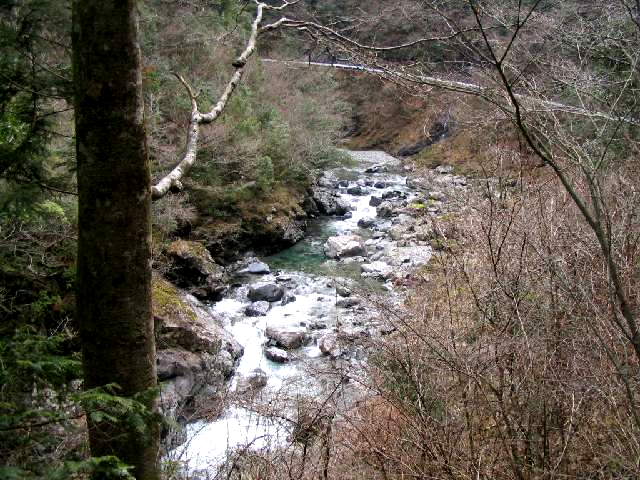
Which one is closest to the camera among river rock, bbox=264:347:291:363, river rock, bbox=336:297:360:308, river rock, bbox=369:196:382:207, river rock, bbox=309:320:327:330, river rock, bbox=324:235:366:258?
river rock, bbox=264:347:291:363

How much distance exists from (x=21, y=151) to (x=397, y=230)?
12.9m

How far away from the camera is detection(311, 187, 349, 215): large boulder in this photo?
61.7ft

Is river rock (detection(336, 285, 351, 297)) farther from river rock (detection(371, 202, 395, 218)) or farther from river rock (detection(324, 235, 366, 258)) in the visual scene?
river rock (detection(371, 202, 395, 218))

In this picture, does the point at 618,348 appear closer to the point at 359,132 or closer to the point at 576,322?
the point at 576,322

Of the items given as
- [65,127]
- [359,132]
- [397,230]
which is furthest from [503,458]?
[359,132]

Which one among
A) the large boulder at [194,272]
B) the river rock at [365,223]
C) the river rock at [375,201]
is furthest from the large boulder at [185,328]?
the river rock at [375,201]

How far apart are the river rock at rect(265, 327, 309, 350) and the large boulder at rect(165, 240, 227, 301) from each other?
2.53 m

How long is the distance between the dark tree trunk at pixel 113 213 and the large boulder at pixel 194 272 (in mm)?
9874

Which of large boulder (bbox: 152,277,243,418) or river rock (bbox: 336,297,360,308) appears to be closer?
large boulder (bbox: 152,277,243,418)

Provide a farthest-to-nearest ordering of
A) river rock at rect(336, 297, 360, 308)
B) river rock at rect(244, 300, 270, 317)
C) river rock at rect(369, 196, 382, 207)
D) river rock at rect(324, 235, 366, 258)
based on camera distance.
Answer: river rock at rect(369, 196, 382, 207), river rock at rect(324, 235, 366, 258), river rock at rect(336, 297, 360, 308), river rock at rect(244, 300, 270, 317)

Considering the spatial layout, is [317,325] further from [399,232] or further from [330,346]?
[399,232]

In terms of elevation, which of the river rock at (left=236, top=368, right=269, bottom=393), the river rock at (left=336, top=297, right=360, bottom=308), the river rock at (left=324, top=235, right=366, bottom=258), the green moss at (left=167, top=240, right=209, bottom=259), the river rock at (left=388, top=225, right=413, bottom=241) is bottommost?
the river rock at (left=236, top=368, right=269, bottom=393)

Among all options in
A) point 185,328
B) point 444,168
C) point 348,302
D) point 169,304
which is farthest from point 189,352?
point 444,168

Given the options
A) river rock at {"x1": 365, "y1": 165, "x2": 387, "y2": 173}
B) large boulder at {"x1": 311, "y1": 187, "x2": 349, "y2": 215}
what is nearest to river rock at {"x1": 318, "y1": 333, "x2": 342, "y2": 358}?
large boulder at {"x1": 311, "y1": 187, "x2": 349, "y2": 215}
